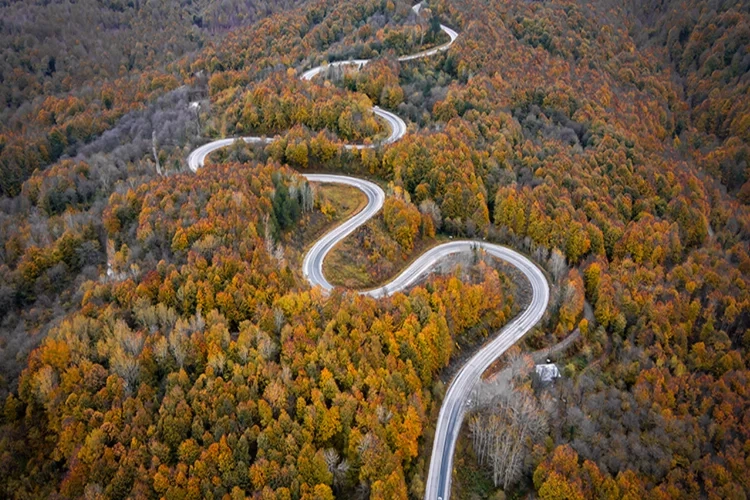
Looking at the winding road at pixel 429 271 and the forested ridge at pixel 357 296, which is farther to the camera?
the winding road at pixel 429 271

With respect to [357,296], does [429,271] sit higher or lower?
lower

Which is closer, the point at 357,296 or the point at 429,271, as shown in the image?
the point at 357,296

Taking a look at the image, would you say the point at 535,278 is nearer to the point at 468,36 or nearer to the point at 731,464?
the point at 731,464

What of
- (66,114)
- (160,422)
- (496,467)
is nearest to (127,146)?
(66,114)
